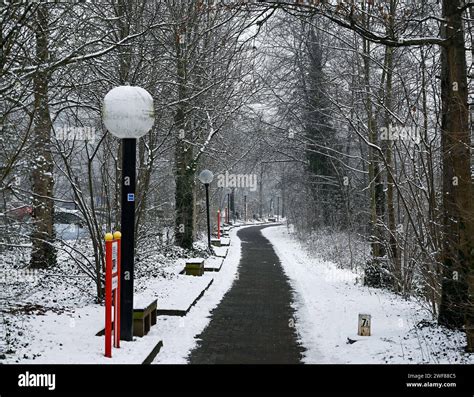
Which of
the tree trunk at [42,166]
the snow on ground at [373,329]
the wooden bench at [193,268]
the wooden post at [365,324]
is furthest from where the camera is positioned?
the wooden bench at [193,268]

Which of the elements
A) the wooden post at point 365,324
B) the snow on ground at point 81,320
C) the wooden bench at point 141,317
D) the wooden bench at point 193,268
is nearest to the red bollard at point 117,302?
the snow on ground at point 81,320

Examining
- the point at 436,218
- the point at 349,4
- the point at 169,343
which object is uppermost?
the point at 349,4

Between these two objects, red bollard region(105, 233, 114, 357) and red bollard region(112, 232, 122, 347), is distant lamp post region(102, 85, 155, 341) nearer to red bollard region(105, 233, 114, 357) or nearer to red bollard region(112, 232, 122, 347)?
red bollard region(112, 232, 122, 347)

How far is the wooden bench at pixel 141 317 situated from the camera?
6930 millimetres

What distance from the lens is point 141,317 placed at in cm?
694

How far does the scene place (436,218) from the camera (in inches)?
310

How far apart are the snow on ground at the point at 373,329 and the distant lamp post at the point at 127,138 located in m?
2.28

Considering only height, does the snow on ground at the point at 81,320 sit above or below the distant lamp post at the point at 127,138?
below

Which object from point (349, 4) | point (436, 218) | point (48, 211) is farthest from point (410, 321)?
point (48, 211)

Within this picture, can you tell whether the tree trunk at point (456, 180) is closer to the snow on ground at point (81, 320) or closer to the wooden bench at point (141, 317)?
the snow on ground at point (81, 320)

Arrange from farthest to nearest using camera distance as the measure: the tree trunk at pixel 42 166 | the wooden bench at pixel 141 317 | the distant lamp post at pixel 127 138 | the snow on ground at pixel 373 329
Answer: the tree trunk at pixel 42 166 → the wooden bench at pixel 141 317 → the snow on ground at pixel 373 329 → the distant lamp post at pixel 127 138

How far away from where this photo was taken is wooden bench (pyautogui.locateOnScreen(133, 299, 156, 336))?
6930mm
